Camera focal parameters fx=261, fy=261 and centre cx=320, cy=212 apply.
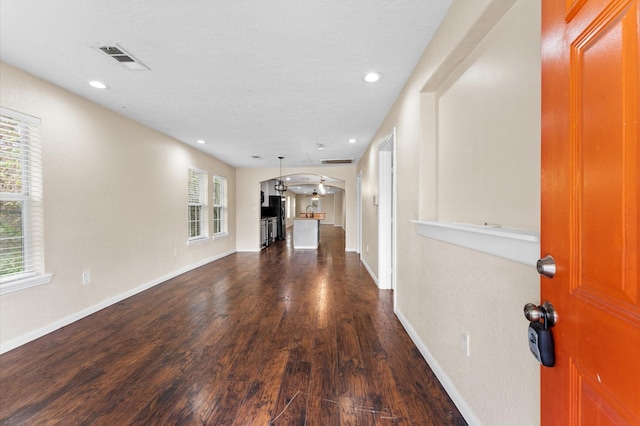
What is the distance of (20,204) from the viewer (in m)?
2.33

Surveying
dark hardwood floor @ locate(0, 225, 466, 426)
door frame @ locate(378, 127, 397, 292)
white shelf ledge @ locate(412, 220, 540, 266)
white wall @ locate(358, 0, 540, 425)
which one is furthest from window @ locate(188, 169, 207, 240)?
white shelf ledge @ locate(412, 220, 540, 266)

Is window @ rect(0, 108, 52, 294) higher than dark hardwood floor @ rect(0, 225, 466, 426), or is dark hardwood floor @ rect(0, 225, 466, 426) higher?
window @ rect(0, 108, 52, 294)

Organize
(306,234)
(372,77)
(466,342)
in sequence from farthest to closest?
1. (306,234)
2. (372,77)
3. (466,342)

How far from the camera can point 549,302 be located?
0.71 m

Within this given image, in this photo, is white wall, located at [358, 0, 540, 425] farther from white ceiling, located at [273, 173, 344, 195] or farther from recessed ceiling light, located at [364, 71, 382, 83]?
white ceiling, located at [273, 173, 344, 195]

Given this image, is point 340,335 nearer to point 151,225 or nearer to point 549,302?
point 549,302

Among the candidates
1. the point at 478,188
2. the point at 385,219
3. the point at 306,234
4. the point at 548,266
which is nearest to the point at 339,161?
the point at 306,234

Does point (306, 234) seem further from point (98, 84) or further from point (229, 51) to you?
point (229, 51)

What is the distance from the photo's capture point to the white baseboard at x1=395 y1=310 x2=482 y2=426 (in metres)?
1.39

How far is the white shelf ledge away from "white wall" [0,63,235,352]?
352 centimetres

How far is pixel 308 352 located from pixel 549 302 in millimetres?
1808

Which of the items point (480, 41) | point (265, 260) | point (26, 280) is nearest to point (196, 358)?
point (26, 280)

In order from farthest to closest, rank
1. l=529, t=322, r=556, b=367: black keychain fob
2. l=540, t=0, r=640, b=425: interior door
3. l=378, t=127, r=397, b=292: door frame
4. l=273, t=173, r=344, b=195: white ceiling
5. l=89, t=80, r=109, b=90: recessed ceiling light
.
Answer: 1. l=273, t=173, r=344, b=195: white ceiling
2. l=378, t=127, r=397, b=292: door frame
3. l=89, t=80, r=109, b=90: recessed ceiling light
4. l=529, t=322, r=556, b=367: black keychain fob
5. l=540, t=0, r=640, b=425: interior door

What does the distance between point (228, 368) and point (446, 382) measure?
4.92 feet
